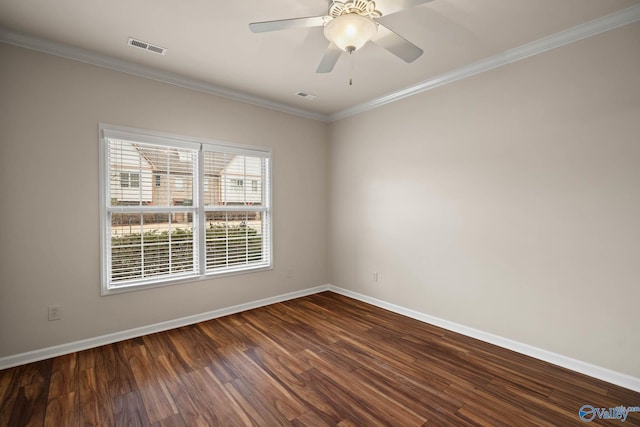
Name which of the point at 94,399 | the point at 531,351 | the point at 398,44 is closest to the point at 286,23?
the point at 398,44

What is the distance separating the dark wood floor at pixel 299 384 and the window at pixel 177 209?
2.56ft

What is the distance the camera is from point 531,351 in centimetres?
276

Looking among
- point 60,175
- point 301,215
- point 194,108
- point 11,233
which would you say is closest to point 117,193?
point 60,175

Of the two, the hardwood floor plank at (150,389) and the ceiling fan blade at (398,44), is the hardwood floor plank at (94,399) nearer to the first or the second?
the hardwood floor plank at (150,389)

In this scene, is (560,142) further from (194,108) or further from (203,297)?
(203,297)

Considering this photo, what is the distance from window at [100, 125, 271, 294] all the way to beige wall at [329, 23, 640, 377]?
68.3 inches

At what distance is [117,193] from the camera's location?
308 centimetres

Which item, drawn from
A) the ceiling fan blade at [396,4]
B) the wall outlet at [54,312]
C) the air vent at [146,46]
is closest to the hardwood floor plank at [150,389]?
the wall outlet at [54,312]

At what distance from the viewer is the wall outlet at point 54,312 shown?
2.72 meters

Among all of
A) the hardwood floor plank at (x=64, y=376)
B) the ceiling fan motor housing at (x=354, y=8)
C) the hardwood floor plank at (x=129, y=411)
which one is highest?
the ceiling fan motor housing at (x=354, y=8)

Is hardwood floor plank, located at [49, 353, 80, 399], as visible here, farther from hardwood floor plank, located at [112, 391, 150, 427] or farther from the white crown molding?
the white crown molding

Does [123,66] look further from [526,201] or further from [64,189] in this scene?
[526,201]

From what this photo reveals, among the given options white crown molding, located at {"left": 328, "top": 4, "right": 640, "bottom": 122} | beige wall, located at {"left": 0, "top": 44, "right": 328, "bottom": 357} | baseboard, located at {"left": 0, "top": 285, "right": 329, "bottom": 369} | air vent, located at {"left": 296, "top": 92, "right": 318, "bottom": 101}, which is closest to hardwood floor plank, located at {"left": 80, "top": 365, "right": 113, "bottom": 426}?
baseboard, located at {"left": 0, "top": 285, "right": 329, "bottom": 369}

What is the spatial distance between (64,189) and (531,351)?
4602 millimetres
